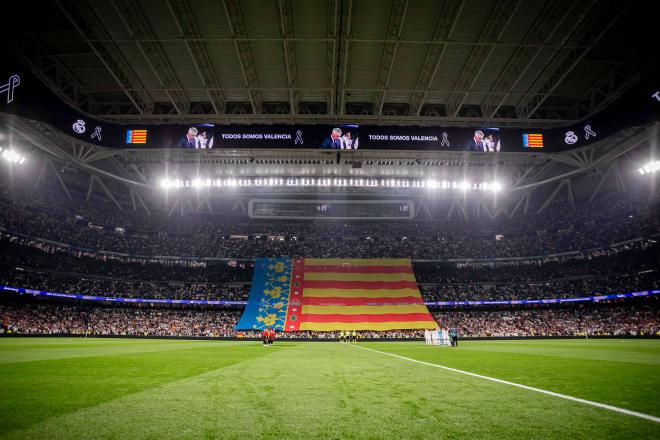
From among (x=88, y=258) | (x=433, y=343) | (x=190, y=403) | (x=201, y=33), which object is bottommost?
(x=433, y=343)

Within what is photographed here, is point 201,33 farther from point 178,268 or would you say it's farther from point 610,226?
point 610,226

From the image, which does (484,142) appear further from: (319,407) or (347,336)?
(347,336)

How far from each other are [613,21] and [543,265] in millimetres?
33036

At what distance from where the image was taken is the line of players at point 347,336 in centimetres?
3256

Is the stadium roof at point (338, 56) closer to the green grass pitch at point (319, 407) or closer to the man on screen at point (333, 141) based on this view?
the man on screen at point (333, 141)

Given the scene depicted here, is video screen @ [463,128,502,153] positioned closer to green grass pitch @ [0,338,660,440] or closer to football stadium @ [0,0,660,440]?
football stadium @ [0,0,660,440]

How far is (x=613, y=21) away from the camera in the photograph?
1781 centimetres

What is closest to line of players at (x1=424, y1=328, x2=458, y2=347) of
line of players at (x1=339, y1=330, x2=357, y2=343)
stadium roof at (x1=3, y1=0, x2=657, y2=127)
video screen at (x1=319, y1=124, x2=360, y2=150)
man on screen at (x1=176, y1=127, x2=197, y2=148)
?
line of players at (x1=339, y1=330, x2=357, y2=343)

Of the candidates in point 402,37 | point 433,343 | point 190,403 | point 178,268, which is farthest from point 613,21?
point 178,268

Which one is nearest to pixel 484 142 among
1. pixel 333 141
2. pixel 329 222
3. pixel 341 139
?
pixel 341 139

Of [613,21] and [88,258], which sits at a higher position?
→ [613,21]

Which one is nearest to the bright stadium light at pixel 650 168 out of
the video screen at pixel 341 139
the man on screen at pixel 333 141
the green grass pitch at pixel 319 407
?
the video screen at pixel 341 139

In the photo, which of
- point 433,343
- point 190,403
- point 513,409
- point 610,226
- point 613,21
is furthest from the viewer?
point 610,226

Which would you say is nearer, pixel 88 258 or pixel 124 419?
pixel 124 419
